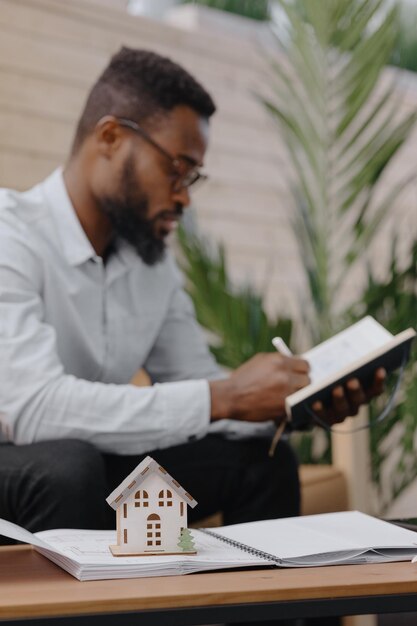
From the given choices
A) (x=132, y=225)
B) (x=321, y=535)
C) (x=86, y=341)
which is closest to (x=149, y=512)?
(x=321, y=535)

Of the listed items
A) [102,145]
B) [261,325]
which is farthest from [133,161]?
[261,325]

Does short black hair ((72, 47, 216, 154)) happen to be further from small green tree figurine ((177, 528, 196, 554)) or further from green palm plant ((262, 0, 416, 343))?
small green tree figurine ((177, 528, 196, 554))

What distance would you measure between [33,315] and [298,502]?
0.52 m

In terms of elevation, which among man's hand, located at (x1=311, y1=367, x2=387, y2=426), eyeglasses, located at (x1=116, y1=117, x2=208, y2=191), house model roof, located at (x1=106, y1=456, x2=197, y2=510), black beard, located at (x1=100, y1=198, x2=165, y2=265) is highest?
eyeglasses, located at (x1=116, y1=117, x2=208, y2=191)

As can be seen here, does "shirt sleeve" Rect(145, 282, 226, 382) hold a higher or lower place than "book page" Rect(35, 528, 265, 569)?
lower

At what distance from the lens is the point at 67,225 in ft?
5.52

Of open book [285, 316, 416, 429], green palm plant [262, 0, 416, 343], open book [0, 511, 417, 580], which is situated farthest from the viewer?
green palm plant [262, 0, 416, 343]

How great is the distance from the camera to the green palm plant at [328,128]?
8.29 ft

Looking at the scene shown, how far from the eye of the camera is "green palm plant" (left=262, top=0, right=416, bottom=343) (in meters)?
2.53

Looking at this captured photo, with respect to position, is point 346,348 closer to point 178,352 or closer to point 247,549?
point 178,352

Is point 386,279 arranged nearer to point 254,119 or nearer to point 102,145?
point 254,119

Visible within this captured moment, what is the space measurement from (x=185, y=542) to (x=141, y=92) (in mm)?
1057

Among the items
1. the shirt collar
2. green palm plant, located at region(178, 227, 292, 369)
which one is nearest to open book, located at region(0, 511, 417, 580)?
the shirt collar

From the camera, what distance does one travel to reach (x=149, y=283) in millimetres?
1826
